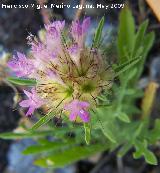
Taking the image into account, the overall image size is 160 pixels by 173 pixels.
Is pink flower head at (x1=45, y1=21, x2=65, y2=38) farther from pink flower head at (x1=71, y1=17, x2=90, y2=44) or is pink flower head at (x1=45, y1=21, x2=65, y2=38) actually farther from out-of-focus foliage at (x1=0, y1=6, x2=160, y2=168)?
out-of-focus foliage at (x1=0, y1=6, x2=160, y2=168)

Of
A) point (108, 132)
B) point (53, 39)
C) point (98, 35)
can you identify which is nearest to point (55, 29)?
point (53, 39)

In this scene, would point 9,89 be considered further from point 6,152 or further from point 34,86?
point 34,86

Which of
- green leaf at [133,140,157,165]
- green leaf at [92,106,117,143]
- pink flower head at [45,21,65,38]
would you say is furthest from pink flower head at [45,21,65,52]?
green leaf at [133,140,157,165]

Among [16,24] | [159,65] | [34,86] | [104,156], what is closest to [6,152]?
[104,156]

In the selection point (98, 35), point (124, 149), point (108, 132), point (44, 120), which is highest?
point (98, 35)

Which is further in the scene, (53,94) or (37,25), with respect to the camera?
(37,25)

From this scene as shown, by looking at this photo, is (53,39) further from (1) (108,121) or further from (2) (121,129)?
(2) (121,129)

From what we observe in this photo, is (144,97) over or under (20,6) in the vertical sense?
under
